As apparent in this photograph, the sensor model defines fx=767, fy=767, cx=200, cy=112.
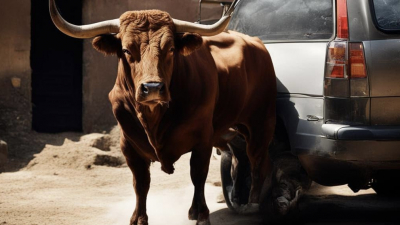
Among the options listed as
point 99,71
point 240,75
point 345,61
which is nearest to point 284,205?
point 240,75

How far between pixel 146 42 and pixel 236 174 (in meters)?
2.04

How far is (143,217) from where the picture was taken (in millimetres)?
6062

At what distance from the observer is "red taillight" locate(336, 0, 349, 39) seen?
567 centimetres

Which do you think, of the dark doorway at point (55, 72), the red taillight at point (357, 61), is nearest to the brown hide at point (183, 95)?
the red taillight at point (357, 61)

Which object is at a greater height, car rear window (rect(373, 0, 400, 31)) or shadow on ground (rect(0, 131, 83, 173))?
car rear window (rect(373, 0, 400, 31))

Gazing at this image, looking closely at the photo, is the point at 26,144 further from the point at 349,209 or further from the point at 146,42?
the point at 146,42

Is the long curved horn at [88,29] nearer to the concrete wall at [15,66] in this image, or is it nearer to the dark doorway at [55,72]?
the concrete wall at [15,66]

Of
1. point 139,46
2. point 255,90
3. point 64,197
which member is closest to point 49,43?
point 64,197

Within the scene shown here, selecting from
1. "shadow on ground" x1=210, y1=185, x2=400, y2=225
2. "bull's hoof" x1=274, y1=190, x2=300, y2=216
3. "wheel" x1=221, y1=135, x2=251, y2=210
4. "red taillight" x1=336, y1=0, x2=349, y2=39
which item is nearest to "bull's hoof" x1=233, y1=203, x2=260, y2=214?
"shadow on ground" x1=210, y1=185, x2=400, y2=225

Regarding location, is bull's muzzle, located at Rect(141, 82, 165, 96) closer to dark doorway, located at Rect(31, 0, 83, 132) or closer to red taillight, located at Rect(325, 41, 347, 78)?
red taillight, located at Rect(325, 41, 347, 78)

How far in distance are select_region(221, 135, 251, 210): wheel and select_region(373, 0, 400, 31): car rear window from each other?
6.74 ft

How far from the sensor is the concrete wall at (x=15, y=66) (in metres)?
10.5

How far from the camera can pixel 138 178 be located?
6.12 meters

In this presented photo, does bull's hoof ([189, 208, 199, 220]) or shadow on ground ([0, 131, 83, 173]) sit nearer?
bull's hoof ([189, 208, 199, 220])
